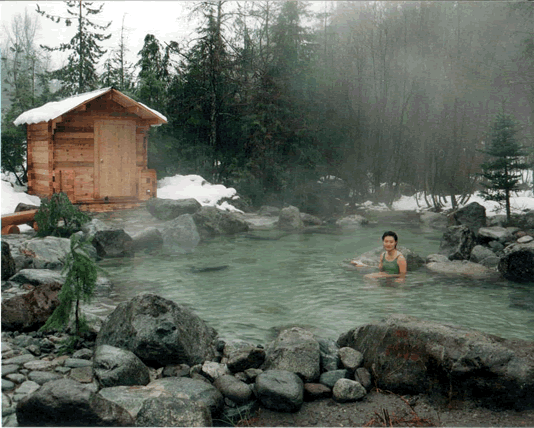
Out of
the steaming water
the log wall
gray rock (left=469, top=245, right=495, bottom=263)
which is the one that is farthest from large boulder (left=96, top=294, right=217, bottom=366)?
the log wall

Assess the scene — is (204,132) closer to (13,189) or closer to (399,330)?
(13,189)

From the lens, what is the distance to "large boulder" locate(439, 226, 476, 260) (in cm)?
1153

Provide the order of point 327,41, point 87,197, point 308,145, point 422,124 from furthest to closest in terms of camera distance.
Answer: point 327,41 → point 308,145 → point 422,124 → point 87,197

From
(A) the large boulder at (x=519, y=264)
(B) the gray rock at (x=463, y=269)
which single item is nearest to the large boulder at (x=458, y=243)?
(B) the gray rock at (x=463, y=269)

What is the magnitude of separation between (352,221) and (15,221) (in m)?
10.4

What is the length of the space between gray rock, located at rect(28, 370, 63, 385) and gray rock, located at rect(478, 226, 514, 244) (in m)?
11.1

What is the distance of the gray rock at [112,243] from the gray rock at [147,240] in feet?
1.43

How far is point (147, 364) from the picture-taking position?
4742mm

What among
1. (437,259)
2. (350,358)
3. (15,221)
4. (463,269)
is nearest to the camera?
(350,358)

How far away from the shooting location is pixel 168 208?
606 inches

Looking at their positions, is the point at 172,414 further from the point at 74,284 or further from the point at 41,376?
the point at 74,284

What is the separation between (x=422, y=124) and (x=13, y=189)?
14.6m

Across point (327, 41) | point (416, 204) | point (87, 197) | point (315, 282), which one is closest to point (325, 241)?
point (315, 282)

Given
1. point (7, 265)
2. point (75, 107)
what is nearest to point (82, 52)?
point (75, 107)
